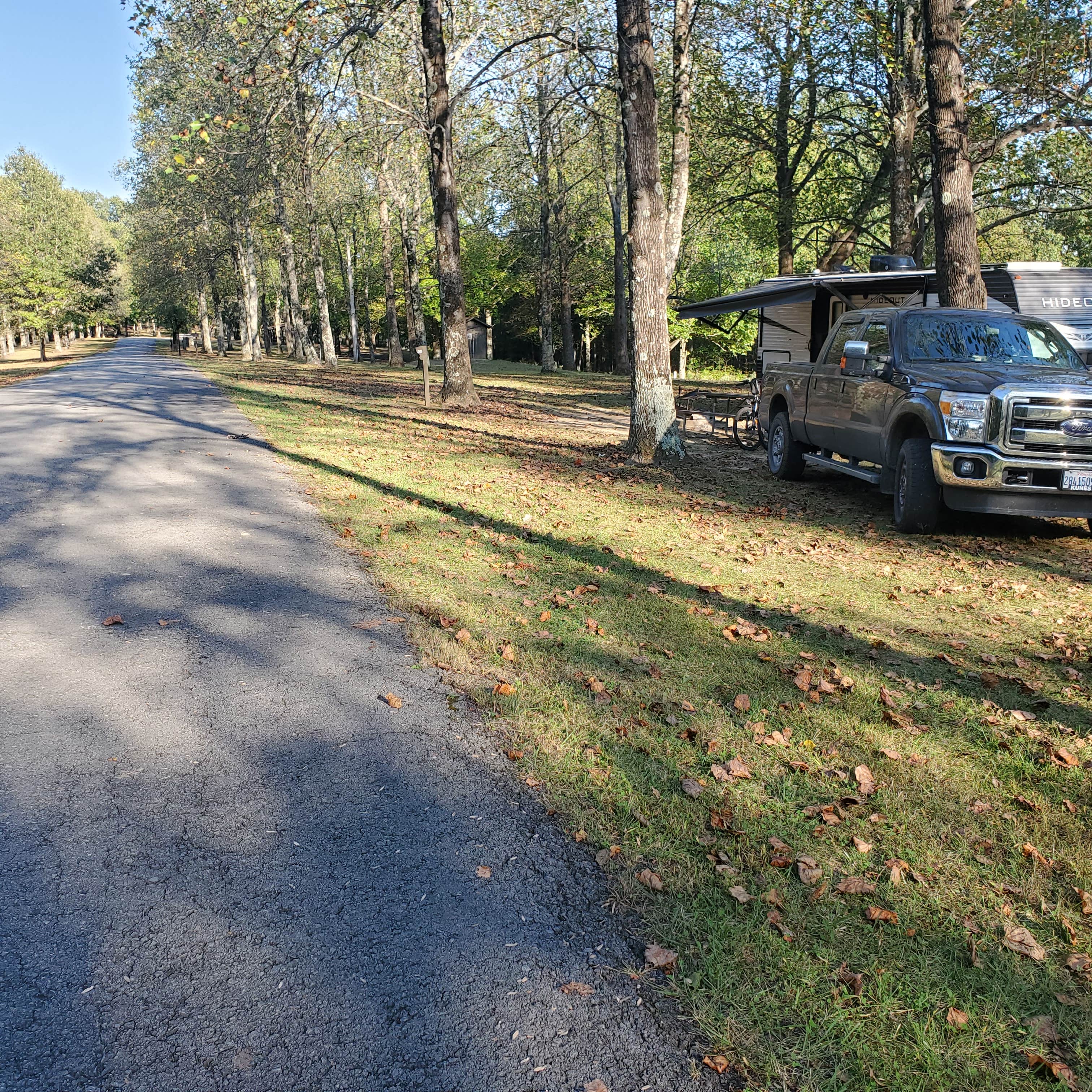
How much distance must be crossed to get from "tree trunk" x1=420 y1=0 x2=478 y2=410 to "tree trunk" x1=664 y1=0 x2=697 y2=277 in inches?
188

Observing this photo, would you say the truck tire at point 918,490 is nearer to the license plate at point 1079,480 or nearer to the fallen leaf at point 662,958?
the license plate at point 1079,480

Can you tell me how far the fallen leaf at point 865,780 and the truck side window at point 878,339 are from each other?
6805mm

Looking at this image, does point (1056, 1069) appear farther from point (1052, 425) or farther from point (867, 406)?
point (867, 406)

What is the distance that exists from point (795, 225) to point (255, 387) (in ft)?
59.8

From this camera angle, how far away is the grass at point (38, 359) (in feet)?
125

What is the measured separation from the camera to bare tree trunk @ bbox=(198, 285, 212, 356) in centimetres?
5688

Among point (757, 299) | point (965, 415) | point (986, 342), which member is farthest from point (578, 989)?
point (757, 299)

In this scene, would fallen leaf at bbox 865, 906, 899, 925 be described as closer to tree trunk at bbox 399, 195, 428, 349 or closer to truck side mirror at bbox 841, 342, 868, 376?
truck side mirror at bbox 841, 342, 868, 376

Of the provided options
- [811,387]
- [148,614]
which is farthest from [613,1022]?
[811,387]

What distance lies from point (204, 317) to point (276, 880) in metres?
63.0

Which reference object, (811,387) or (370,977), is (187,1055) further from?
(811,387)

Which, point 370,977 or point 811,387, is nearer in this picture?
point 370,977

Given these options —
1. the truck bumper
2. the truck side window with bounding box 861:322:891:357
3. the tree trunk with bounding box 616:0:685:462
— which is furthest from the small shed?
the truck bumper

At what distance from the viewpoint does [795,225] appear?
29.4 meters
